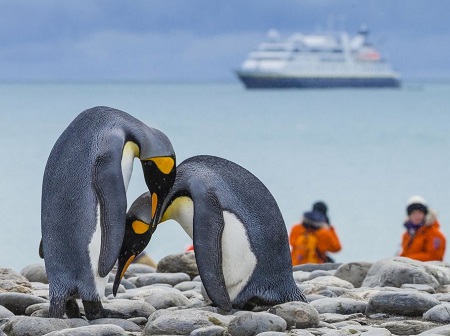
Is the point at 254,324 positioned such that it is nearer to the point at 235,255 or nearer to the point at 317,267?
the point at 235,255

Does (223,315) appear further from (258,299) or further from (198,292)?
(198,292)

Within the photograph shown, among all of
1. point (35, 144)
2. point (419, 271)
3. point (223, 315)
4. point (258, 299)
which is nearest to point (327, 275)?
point (419, 271)

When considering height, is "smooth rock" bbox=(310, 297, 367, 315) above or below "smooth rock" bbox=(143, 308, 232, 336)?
above

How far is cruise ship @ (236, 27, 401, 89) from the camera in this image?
3150 inches

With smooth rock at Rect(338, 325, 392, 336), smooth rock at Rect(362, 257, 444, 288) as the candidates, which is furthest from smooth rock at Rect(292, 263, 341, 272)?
smooth rock at Rect(338, 325, 392, 336)

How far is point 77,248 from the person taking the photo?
4957mm

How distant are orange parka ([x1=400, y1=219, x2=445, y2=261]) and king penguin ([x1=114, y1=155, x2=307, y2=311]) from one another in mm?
2869

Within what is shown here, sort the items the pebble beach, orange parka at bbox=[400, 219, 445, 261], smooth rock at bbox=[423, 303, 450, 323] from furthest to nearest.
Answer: orange parka at bbox=[400, 219, 445, 261] → smooth rock at bbox=[423, 303, 450, 323] → the pebble beach

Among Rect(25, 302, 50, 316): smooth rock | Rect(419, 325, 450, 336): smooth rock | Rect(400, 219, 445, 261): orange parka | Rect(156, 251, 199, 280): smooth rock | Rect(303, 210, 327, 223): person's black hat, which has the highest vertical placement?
Rect(303, 210, 327, 223): person's black hat

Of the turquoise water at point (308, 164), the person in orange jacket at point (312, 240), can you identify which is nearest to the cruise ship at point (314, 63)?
the turquoise water at point (308, 164)

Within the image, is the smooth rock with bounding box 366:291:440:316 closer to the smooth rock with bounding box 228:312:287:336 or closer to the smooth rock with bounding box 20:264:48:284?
the smooth rock with bounding box 228:312:287:336

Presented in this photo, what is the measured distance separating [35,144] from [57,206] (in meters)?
33.4

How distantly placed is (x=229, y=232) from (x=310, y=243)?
347 centimetres

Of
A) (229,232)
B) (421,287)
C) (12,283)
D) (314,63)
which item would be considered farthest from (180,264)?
(314,63)
